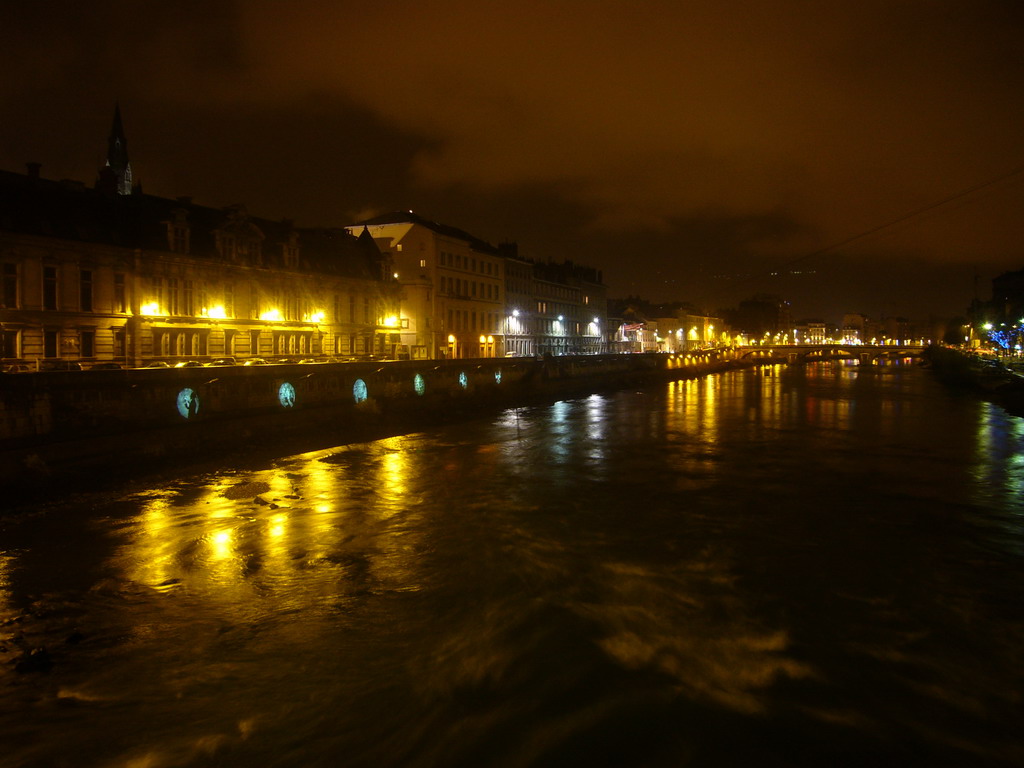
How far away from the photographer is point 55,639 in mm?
9906

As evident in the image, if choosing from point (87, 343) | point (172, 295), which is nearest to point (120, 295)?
point (87, 343)

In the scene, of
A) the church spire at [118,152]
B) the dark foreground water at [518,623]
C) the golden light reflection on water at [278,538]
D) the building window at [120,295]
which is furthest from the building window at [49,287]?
the church spire at [118,152]

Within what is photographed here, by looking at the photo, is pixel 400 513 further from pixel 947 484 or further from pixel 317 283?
pixel 317 283

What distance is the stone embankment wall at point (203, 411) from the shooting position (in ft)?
68.0

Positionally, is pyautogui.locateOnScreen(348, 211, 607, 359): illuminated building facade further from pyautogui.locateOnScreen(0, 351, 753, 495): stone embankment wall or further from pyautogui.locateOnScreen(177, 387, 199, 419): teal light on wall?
pyautogui.locateOnScreen(177, 387, 199, 419): teal light on wall

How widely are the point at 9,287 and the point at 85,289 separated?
3.62 m

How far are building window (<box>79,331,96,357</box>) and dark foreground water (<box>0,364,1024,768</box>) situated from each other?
66.4 feet

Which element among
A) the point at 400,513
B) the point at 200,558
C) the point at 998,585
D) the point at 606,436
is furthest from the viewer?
the point at 606,436

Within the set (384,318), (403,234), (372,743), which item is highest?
(403,234)

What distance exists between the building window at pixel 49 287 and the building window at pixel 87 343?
199 centimetres

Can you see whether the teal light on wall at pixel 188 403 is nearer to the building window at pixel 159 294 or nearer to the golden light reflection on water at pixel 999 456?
the building window at pixel 159 294

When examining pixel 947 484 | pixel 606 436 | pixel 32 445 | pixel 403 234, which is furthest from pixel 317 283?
pixel 947 484

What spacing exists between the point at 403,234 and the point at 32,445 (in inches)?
2070

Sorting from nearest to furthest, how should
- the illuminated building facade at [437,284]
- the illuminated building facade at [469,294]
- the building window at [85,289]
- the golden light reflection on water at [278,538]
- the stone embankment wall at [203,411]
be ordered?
the golden light reflection on water at [278,538]
the stone embankment wall at [203,411]
the building window at [85,289]
the illuminated building facade at [437,284]
the illuminated building facade at [469,294]
